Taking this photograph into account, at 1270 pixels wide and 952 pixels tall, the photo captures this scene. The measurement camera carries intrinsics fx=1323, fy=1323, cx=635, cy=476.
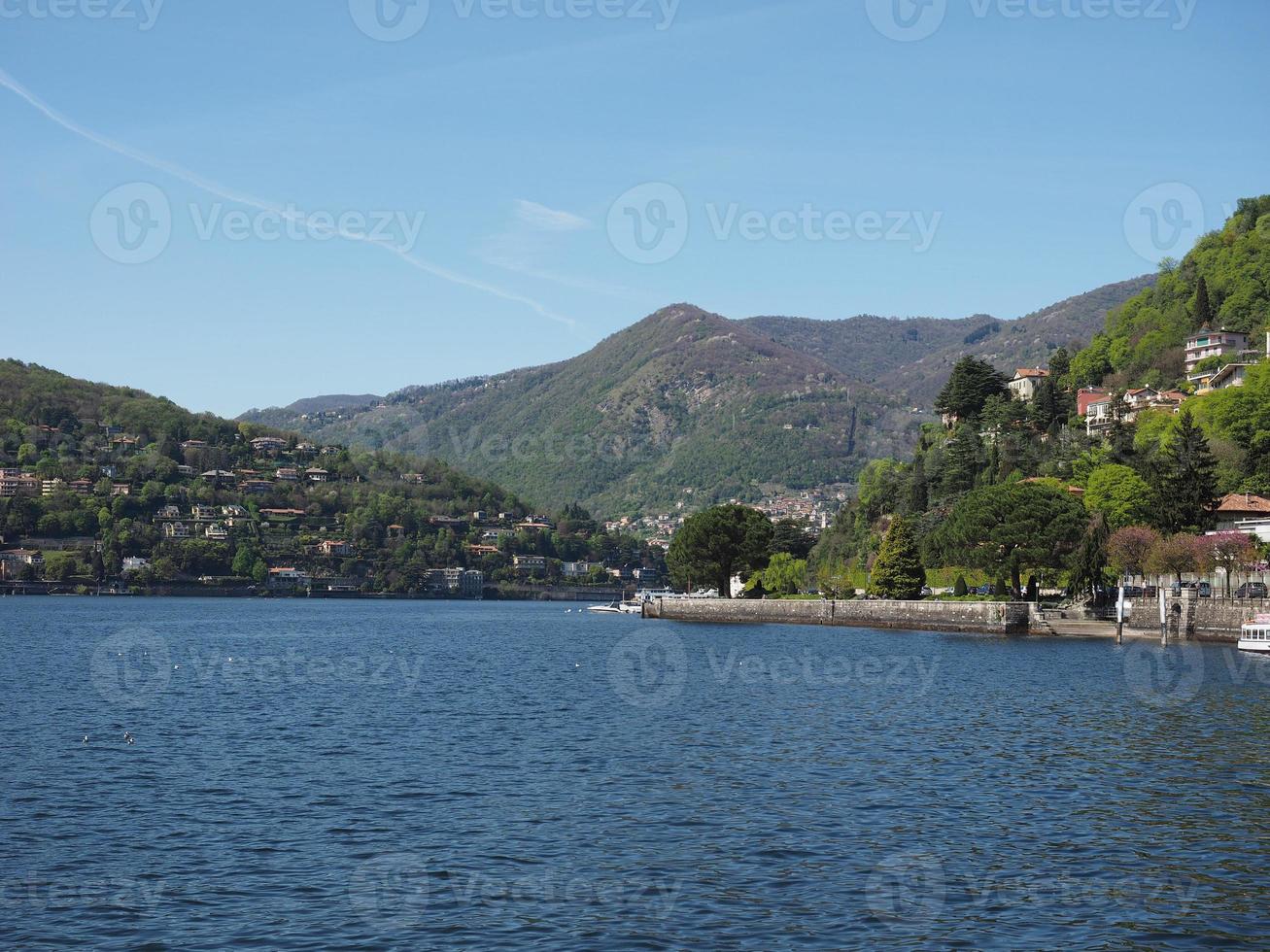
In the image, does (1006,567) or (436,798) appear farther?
(1006,567)

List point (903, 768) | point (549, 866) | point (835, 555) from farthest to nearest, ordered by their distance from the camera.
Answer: point (835, 555) → point (903, 768) → point (549, 866)

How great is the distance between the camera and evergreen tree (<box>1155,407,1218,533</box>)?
94375 mm

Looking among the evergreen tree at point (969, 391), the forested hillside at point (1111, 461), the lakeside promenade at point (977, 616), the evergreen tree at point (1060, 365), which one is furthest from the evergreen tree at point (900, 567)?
the evergreen tree at point (1060, 365)

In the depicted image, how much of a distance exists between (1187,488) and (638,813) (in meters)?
79.1

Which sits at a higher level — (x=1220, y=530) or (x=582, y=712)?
(x=1220, y=530)

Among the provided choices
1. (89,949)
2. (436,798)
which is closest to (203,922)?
(89,949)

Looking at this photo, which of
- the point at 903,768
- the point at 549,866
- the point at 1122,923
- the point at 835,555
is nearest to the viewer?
the point at 1122,923

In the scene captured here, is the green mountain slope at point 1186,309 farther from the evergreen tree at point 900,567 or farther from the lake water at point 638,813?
the lake water at point 638,813

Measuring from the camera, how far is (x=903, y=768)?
109ft

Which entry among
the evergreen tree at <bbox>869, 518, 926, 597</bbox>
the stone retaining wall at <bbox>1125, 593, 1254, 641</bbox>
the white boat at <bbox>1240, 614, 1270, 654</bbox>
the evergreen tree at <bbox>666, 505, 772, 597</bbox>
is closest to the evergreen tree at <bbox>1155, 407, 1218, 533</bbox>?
the stone retaining wall at <bbox>1125, 593, 1254, 641</bbox>

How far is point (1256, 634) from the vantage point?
7119 cm

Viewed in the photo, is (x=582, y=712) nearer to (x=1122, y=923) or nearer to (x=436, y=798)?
(x=436, y=798)

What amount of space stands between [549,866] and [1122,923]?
30.9 feet

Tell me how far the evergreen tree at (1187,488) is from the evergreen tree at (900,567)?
63.6ft
